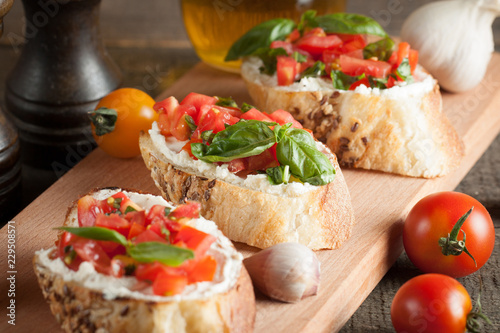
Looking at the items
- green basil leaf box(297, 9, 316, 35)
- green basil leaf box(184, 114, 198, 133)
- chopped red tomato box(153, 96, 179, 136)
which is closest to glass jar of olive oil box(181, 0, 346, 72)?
green basil leaf box(297, 9, 316, 35)

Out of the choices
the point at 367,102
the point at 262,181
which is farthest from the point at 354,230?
the point at 367,102

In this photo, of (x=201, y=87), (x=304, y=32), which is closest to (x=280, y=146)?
(x=304, y=32)

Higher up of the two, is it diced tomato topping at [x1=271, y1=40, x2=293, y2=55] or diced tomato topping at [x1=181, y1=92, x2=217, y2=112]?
diced tomato topping at [x1=181, y1=92, x2=217, y2=112]

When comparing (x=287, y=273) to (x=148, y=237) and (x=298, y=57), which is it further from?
(x=298, y=57)

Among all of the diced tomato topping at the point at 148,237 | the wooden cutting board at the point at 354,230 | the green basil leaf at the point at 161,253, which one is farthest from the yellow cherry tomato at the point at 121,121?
the green basil leaf at the point at 161,253

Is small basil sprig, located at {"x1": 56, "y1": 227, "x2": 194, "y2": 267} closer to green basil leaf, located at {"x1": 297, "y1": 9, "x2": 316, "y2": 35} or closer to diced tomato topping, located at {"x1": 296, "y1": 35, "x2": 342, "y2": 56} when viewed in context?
diced tomato topping, located at {"x1": 296, "y1": 35, "x2": 342, "y2": 56}

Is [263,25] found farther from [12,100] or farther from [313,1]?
[12,100]
